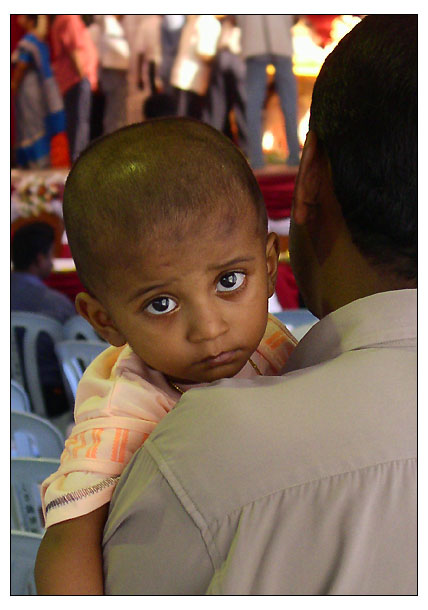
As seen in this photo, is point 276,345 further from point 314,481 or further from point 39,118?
point 39,118

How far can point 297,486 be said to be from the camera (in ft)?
2.24

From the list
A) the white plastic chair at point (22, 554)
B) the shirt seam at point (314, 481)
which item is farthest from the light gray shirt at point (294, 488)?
the white plastic chair at point (22, 554)

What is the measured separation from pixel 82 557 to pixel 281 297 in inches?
172

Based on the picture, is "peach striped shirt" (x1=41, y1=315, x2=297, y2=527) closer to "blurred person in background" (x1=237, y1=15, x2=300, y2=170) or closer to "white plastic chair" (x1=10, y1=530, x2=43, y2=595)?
"white plastic chair" (x1=10, y1=530, x2=43, y2=595)

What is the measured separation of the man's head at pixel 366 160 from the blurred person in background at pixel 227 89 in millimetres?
4508

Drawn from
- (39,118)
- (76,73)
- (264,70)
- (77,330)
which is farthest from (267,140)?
(77,330)

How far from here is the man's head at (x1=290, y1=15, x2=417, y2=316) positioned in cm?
77

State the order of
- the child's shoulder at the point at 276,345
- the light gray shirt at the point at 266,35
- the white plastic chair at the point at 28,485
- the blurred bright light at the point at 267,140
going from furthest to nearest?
1. the blurred bright light at the point at 267,140
2. the light gray shirt at the point at 266,35
3. the white plastic chair at the point at 28,485
4. the child's shoulder at the point at 276,345

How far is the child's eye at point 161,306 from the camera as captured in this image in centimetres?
99

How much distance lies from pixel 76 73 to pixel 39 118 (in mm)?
484

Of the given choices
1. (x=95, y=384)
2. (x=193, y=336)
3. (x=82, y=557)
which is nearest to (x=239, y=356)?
(x=193, y=336)

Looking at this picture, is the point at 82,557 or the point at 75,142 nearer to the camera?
the point at 82,557

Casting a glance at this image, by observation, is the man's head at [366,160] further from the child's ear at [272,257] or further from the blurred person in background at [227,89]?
the blurred person in background at [227,89]
